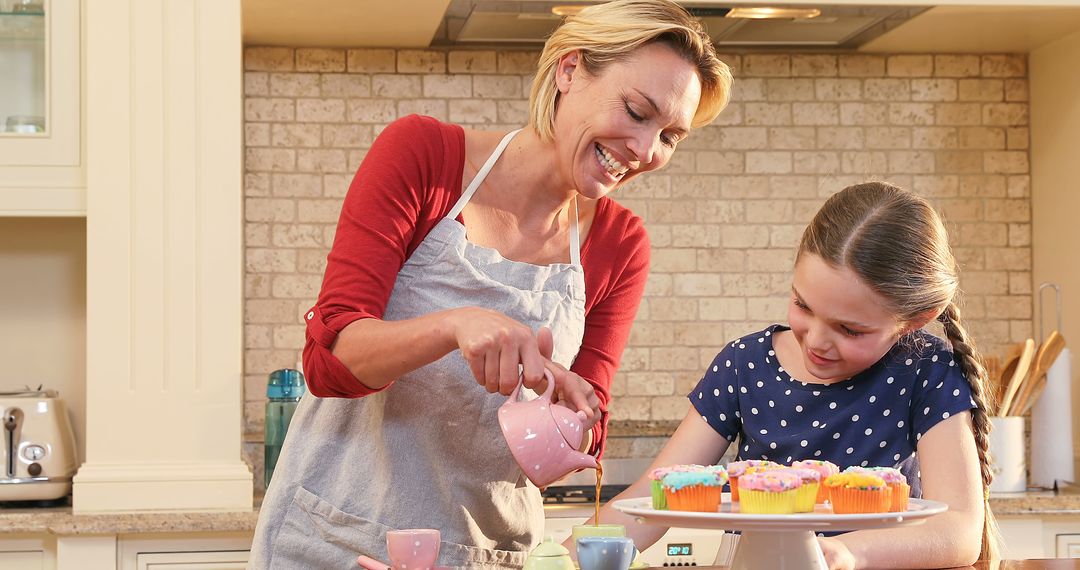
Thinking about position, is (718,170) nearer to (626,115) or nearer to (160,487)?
(160,487)

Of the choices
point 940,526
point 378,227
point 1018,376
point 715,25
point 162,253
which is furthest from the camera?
point 715,25

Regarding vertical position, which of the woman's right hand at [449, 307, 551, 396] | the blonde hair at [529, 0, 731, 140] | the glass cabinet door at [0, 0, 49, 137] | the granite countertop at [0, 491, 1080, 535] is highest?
the glass cabinet door at [0, 0, 49, 137]

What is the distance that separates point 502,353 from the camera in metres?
1.28

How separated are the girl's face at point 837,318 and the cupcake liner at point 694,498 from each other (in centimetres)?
31

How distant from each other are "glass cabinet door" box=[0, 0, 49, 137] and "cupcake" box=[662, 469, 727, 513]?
2048 mm

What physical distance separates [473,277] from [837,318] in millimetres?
471

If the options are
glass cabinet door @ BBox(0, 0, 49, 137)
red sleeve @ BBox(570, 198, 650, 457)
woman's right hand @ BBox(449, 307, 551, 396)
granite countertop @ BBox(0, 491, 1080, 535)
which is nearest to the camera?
woman's right hand @ BBox(449, 307, 551, 396)

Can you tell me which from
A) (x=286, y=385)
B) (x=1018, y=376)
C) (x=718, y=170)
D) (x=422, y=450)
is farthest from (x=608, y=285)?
(x=718, y=170)

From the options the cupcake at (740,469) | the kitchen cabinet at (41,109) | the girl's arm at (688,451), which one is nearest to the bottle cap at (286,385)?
the kitchen cabinet at (41,109)

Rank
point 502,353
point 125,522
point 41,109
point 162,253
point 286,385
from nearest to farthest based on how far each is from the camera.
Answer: point 502,353, point 125,522, point 162,253, point 41,109, point 286,385

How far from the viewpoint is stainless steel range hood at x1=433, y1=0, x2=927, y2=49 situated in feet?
10.0

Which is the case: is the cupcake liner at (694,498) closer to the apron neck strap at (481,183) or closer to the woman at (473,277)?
the woman at (473,277)

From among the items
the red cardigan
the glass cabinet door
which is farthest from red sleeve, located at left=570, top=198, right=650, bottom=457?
the glass cabinet door

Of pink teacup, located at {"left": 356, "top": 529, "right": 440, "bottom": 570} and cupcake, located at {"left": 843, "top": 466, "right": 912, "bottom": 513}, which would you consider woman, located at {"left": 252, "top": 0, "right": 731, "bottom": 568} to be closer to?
pink teacup, located at {"left": 356, "top": 529, "right": 440, "bottom": 570}
